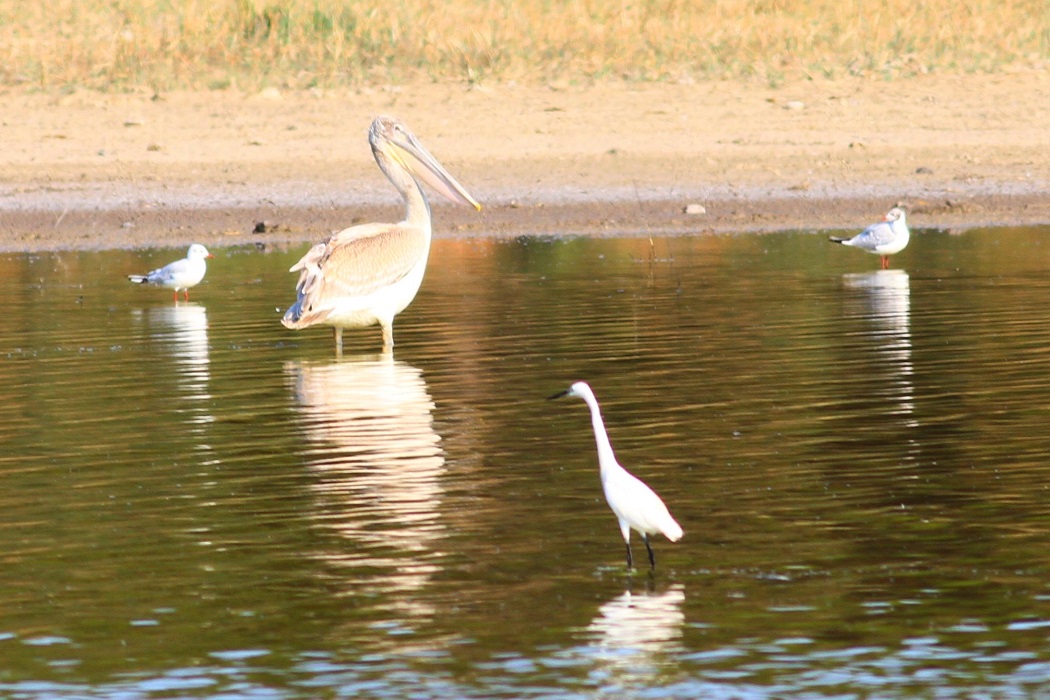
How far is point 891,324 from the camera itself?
12.5 meters

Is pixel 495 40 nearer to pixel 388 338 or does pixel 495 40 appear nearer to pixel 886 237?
pixel 886 237

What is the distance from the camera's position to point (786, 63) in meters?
25.3

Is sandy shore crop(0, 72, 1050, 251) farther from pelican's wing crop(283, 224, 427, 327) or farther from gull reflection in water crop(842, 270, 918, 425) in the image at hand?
pelican's wing crop(283, 224, 427, 327)

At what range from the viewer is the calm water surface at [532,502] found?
561 centimetres

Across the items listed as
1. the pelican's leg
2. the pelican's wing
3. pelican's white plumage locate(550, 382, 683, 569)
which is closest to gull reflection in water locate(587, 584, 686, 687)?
pelican's white plumage locate(550, 382, 683, 569)

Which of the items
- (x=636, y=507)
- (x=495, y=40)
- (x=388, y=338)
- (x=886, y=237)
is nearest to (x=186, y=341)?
(x=388, y=338)

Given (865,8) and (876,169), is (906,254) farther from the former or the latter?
(865,8)

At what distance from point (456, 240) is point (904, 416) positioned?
10.8 m

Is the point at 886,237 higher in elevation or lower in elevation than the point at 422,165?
lower

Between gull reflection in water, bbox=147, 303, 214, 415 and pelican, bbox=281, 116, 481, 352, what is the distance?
676mm

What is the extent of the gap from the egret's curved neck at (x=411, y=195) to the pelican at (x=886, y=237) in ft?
15.1

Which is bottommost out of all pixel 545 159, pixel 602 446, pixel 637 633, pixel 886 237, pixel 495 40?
pixel 637 633

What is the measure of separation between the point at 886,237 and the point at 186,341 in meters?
6.80

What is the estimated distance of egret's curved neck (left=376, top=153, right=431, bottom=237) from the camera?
1373cm
